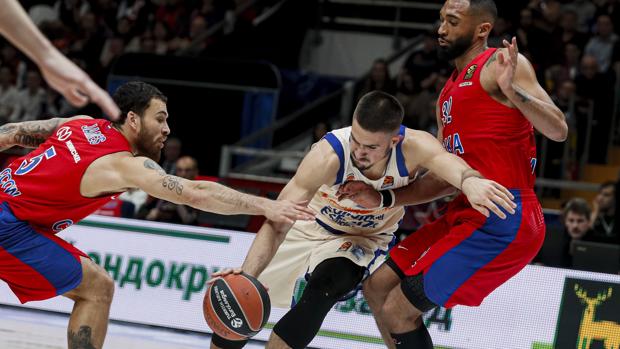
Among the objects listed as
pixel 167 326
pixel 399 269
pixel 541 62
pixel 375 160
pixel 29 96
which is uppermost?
pixel 375 160

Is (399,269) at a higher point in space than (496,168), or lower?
lower

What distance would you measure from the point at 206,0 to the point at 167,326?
28.0 feet

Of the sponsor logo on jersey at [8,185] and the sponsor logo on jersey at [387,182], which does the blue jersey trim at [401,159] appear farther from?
the sponsor logo on jersey at [8,185]

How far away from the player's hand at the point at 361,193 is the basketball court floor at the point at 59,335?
2476 mm

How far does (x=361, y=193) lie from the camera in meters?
5.22

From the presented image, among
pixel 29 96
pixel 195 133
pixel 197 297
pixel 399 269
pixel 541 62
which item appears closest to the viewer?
pixel 399 269

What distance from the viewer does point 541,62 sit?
460 inches

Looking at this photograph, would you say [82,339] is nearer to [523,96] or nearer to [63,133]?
[63,133]

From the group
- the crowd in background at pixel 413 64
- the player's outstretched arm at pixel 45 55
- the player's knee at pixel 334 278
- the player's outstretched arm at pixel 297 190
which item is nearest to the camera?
the player's outstretched arm at pixel 45 55

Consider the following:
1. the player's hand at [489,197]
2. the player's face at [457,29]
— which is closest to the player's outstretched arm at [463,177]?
the player's hand at [489,197]

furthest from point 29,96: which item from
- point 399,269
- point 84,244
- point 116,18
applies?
point 399,269

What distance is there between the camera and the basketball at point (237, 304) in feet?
14.8

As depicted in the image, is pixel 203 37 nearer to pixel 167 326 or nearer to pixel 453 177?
pixel 167 326

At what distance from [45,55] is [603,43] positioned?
1008cm
